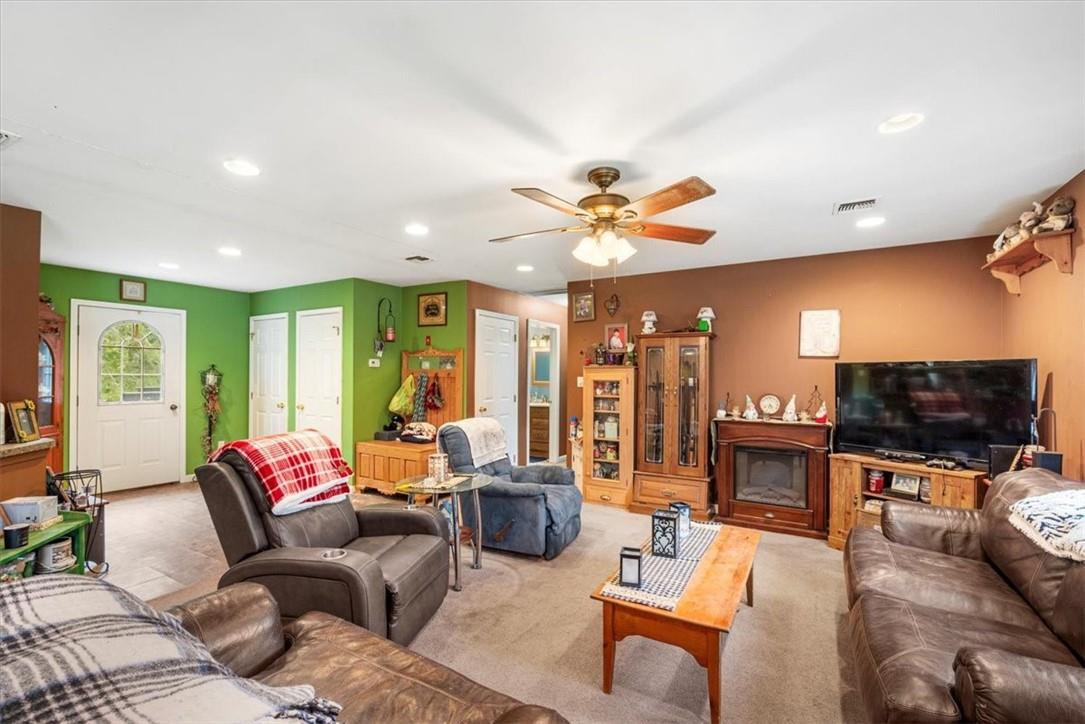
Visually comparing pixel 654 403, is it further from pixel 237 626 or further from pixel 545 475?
pixel 237 626

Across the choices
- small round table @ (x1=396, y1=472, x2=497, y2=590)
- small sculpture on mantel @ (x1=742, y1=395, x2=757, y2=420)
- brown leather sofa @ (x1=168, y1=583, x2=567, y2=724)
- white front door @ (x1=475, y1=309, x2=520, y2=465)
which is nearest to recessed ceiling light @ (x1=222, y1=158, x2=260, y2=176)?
small round table @ (x1=396, y1=472, x2=497, y2=590)

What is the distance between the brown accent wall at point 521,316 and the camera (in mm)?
5625

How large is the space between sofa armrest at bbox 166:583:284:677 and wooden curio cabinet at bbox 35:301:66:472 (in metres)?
4.80

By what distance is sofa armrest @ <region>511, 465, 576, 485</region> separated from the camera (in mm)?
4008

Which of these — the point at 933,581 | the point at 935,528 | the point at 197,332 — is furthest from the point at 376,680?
the point at 197,332

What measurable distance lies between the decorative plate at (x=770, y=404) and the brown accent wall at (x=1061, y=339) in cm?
162

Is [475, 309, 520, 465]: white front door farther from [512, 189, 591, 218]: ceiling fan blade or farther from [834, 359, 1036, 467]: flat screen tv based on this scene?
[834, 359, 1036, 467]: flat screen tv

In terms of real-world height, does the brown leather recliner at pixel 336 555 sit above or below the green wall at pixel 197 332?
below

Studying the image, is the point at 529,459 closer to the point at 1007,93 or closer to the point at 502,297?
the point at 502,297

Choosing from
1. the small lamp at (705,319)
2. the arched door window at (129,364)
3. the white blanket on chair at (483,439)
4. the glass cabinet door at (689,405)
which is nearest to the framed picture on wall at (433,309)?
the white blanket on chair at (483,439)

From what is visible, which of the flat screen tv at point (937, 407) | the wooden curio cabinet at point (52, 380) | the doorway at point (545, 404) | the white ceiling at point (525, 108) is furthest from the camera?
the doorway at point (545, 404)

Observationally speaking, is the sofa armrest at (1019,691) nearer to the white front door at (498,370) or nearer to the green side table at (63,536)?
the green side table at (63,536)

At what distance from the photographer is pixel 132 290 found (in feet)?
17.6

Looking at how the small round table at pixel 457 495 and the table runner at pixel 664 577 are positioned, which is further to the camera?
the small round table at pixel 457 495
